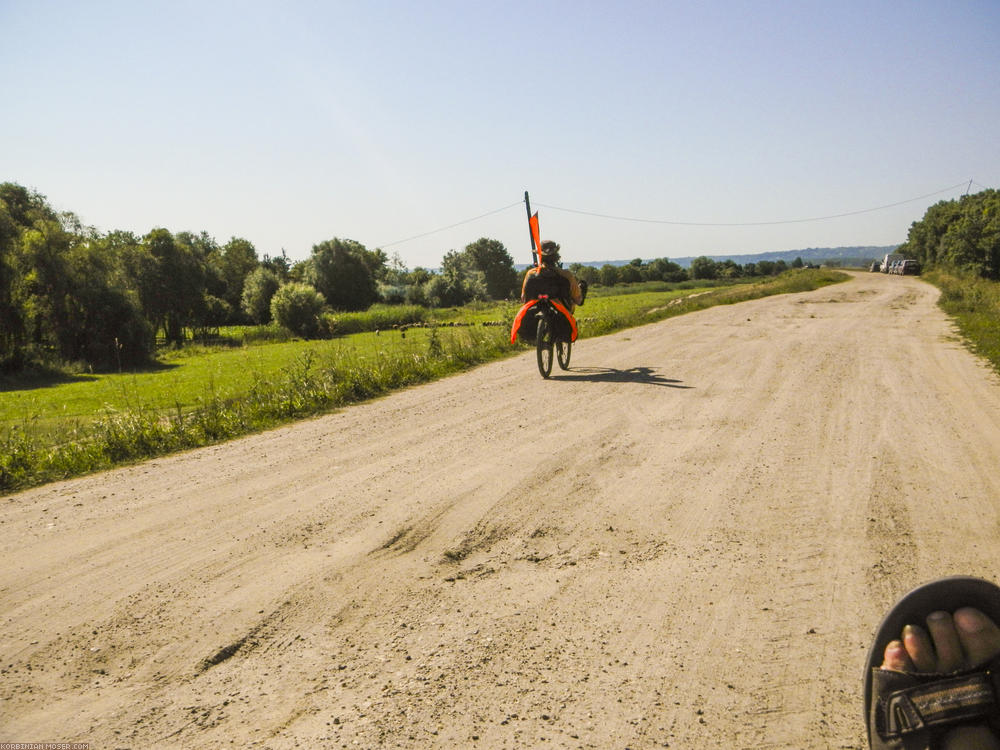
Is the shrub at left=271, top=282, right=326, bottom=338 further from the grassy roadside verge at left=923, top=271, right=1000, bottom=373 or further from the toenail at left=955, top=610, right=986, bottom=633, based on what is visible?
the toenail at left=955, top=610, right=986, bottom=633

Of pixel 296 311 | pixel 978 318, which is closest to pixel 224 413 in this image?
pixel 978 318

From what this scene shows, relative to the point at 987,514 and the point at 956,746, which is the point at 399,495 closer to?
the point at 956,746

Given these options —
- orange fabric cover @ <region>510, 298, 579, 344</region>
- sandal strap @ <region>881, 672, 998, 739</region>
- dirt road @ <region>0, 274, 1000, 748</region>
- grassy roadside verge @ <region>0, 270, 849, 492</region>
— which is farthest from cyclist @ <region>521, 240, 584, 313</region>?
sandal strap @ <region>881, 672, 998, 739</region>

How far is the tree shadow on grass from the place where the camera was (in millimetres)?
9023

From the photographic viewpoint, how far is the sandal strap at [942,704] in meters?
1.83

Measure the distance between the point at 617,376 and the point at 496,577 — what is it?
262 inches

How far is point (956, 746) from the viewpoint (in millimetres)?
1797

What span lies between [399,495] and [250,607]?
65.3 inches

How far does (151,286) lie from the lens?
5188 centimetres

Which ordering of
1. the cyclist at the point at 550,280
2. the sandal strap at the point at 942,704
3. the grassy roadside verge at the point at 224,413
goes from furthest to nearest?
the cyclist at the point at 550,280 < the grassy roadside verge at the point at 224,413 < the sandal strap at the point at 942,704

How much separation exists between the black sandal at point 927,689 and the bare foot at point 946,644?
0.10 ft

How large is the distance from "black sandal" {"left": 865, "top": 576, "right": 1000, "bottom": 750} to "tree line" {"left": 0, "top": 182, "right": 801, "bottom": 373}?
1556 centimetres

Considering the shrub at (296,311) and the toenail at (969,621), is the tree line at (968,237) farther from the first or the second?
the toenail at (969,621)

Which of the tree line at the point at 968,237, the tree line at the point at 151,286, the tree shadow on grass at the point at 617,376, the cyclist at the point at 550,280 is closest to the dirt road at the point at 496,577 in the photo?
the tree shadow on grass at the point at 617,376
